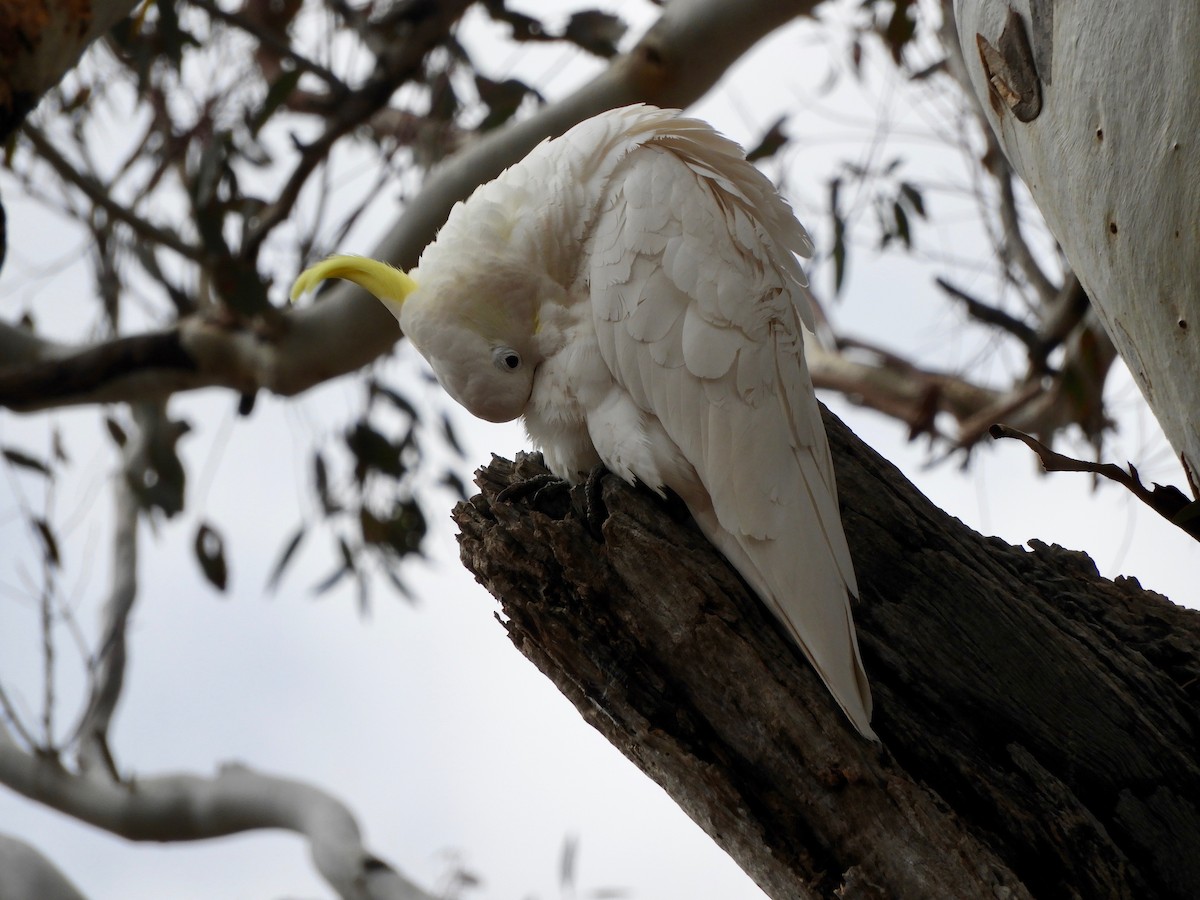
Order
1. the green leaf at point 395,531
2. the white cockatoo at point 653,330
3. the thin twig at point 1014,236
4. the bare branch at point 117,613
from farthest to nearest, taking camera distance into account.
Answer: the green leaf at point 395,531 < the thin twig at point 1014,236 < the bare branch at point 117,613 < the white cockatoo at point 653,330

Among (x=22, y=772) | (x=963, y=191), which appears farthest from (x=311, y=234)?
(x=963, y=191)

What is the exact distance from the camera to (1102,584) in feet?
5.08

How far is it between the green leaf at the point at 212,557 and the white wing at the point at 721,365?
2091 millimetres

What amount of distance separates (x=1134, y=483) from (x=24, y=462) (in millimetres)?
2753

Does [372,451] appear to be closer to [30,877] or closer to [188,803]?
[188,803]

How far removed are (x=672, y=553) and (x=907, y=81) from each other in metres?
2.37

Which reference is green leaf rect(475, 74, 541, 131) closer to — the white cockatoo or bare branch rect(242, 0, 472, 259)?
bare branch rect(242, 0, 472, 259)

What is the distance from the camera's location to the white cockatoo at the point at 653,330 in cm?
126

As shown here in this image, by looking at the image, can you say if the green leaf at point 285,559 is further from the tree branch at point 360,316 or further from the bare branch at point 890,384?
the bare branch at point 890,384

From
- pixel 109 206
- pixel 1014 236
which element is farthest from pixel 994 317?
pixel 109 206

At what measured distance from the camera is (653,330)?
129 cm

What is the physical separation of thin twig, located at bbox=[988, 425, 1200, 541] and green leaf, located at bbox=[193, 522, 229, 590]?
2.33m

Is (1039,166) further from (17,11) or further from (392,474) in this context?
(392,474)

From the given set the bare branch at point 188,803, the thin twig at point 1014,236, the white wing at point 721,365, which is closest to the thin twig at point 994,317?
the thin twig at point 1014,236
